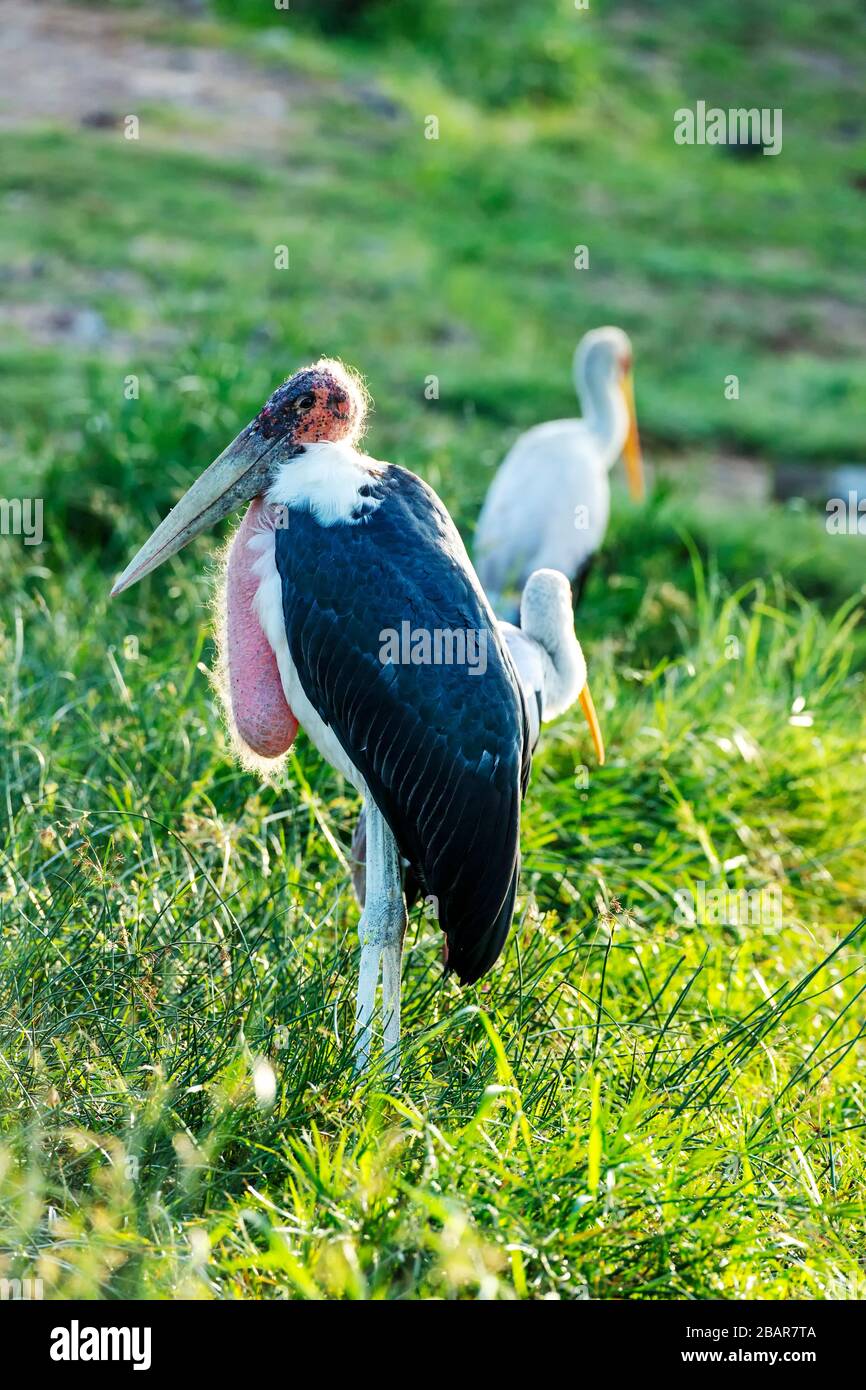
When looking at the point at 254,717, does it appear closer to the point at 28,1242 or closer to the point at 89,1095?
the point at 89,1095

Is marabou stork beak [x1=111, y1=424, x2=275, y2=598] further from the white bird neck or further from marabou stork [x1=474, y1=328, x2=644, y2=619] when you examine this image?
the white bird neck

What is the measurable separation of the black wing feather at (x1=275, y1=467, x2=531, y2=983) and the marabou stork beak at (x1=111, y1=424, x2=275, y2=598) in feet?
0.52

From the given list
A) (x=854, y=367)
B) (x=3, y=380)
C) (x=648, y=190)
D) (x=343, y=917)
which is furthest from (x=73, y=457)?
(x=648, y=190)

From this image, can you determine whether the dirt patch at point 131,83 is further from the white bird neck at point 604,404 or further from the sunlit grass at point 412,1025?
the sunlit grass at point 412,1025

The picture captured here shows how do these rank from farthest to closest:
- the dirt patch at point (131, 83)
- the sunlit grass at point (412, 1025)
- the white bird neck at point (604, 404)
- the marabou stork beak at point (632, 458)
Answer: the dirt patch at point (131, 83)
the marabou stork beak at point (632, 458)
the white bird neck at point (604, 404)
the sunlit grass at point (412, 1025)

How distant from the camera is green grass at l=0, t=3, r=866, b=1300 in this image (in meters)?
2.82

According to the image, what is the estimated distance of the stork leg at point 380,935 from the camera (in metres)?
3.19

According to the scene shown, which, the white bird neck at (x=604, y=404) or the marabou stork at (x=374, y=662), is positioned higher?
the white bird neck at (x=604, y=404)

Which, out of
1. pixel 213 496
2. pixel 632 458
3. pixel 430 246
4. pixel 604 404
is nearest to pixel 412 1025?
pixel 213 496

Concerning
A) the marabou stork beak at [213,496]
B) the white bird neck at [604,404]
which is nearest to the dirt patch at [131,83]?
the white bird neck at [604,404]

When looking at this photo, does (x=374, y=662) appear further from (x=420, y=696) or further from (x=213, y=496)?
(x=213, y=496)

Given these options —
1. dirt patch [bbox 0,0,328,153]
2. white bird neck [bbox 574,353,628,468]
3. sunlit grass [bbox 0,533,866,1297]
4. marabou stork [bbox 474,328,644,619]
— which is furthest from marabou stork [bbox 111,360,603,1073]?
dirt patch [bbox 0,0,328,153]

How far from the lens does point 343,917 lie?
3871mm
